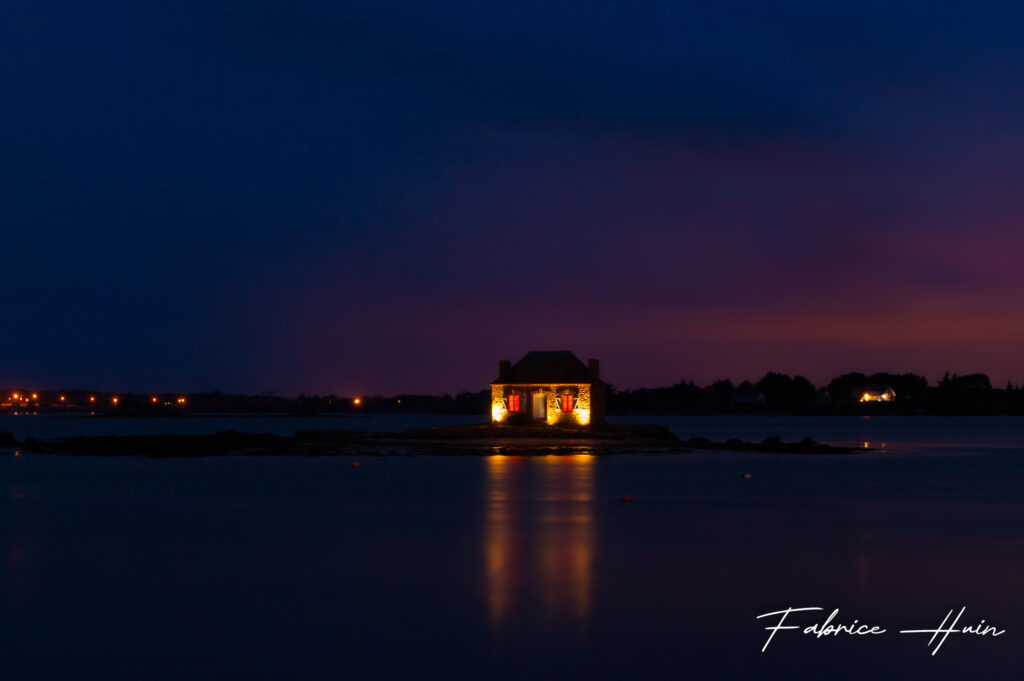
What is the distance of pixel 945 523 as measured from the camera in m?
21.2

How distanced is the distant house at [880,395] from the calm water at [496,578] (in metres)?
138

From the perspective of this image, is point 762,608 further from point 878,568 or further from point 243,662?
point 243,662

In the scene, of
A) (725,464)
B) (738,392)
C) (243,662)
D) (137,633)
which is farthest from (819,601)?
(738,392)

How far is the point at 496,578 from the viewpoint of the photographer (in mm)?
14781

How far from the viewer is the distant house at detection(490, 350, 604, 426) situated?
48219mm

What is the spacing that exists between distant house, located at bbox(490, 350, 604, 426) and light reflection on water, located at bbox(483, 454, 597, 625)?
1432cm

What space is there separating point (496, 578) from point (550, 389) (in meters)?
34.1

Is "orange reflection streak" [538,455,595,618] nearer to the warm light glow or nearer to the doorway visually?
the doorway

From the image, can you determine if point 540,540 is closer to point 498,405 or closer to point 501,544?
point 501,544

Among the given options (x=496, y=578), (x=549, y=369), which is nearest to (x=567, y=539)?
(x=496, y=578)
